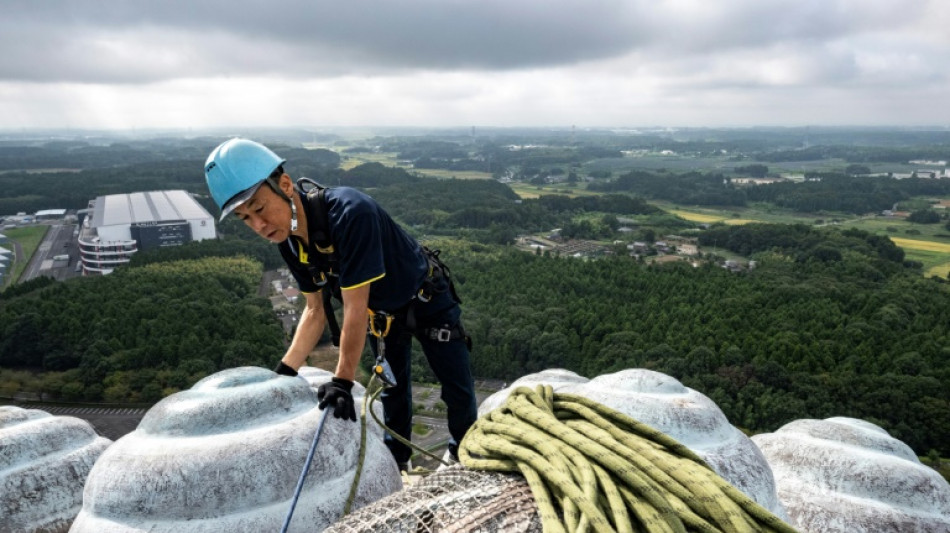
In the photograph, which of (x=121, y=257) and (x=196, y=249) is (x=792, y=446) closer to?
(x=196, y=249)

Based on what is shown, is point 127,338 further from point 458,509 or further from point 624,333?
point 458,509

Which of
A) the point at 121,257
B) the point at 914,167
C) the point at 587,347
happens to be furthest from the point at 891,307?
the point at 914,167

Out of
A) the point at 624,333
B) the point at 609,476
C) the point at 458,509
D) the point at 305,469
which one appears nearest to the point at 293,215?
the point at 305,469

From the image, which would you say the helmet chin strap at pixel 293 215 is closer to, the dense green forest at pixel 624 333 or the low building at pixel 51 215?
the dense green forest at pixel 624 333

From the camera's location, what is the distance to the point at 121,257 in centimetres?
7356

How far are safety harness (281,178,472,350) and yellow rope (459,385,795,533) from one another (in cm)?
192

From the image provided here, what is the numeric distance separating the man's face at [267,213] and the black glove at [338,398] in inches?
46.5

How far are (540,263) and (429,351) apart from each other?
61.4m

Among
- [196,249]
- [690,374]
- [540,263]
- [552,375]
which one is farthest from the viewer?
[196,249]

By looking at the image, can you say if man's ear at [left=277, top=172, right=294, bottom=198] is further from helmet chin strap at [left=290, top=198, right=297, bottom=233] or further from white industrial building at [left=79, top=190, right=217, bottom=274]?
white industrial building at [left=79, top=190, right=217, bottom=274]

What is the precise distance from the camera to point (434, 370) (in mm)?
5816

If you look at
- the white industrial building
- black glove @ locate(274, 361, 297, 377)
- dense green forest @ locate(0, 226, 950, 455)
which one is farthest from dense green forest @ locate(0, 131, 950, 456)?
black glove @ locate(274, 361, 297, 377)

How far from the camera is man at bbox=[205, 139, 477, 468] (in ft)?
13.6

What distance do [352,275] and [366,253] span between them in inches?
7.5
